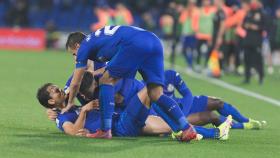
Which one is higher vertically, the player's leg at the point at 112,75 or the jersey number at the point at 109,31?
the jersey number at the point at 109,31

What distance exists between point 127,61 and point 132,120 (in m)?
0.75

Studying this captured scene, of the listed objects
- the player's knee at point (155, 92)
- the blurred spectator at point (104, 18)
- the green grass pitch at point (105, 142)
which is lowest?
the green grass pitch at point (105, 142)

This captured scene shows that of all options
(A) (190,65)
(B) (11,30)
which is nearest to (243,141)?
(A) (190,65)

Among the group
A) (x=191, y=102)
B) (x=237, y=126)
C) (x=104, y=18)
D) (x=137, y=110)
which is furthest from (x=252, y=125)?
(x=104, y=18)

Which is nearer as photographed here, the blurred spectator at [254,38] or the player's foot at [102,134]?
the player's foot at [102,134]

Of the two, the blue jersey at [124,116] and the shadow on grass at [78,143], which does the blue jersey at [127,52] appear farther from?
the shadow on grass at [78,143]

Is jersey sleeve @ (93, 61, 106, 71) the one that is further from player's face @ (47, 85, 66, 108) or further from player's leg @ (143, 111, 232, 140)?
player's leg @ (143, 111, 232, 140)

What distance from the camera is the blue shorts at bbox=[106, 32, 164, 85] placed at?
9.43 m

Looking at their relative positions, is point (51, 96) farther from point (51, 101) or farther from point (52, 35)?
point (52, 35)

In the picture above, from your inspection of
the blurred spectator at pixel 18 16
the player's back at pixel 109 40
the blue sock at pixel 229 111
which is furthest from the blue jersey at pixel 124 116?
the blurred spectator at pixel 18 16

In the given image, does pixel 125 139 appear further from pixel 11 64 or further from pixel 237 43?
pixel 11 64

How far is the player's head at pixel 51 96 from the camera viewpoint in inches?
390

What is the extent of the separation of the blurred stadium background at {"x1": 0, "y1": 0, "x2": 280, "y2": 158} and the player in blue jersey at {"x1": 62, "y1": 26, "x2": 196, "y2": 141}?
1.16ft

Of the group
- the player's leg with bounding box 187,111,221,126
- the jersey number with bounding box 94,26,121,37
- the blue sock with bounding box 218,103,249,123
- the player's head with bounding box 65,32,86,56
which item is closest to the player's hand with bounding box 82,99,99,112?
the player's head with bounding box 65,32,86,56
